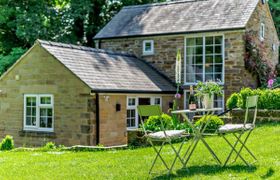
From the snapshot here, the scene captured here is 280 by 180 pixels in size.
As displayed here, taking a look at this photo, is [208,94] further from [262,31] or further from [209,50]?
[262,31]

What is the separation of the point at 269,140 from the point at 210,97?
3218 mm

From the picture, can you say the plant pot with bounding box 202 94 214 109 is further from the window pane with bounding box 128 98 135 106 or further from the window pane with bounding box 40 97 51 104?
the window pane with bounding box 40 97 51 104

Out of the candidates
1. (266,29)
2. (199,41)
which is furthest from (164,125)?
(266,29)

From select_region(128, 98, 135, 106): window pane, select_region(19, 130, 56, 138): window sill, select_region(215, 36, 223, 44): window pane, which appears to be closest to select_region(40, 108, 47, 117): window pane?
select_region(19, 130, 56, 138): window sill

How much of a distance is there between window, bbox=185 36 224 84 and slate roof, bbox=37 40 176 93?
1280mm

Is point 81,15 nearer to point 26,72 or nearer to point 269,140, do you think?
point 26,72

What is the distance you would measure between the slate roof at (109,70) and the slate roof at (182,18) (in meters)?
2.10

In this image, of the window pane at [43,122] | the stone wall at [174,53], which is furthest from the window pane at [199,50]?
the window pane at [43,122]

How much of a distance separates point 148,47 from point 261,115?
30.3 feet

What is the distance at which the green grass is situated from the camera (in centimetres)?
784

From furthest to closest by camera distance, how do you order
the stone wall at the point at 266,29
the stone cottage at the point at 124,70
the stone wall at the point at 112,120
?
the stone wall at the point at 266,29, the stone cottage at the point at 124,70, the stone wall at the point at 112,120

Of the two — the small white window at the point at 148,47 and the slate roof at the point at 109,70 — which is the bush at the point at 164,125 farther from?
the small white window at the point at 148,47

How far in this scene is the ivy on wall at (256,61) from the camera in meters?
20.4

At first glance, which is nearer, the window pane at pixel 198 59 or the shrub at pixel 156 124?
the shrub at pixel 156 124
